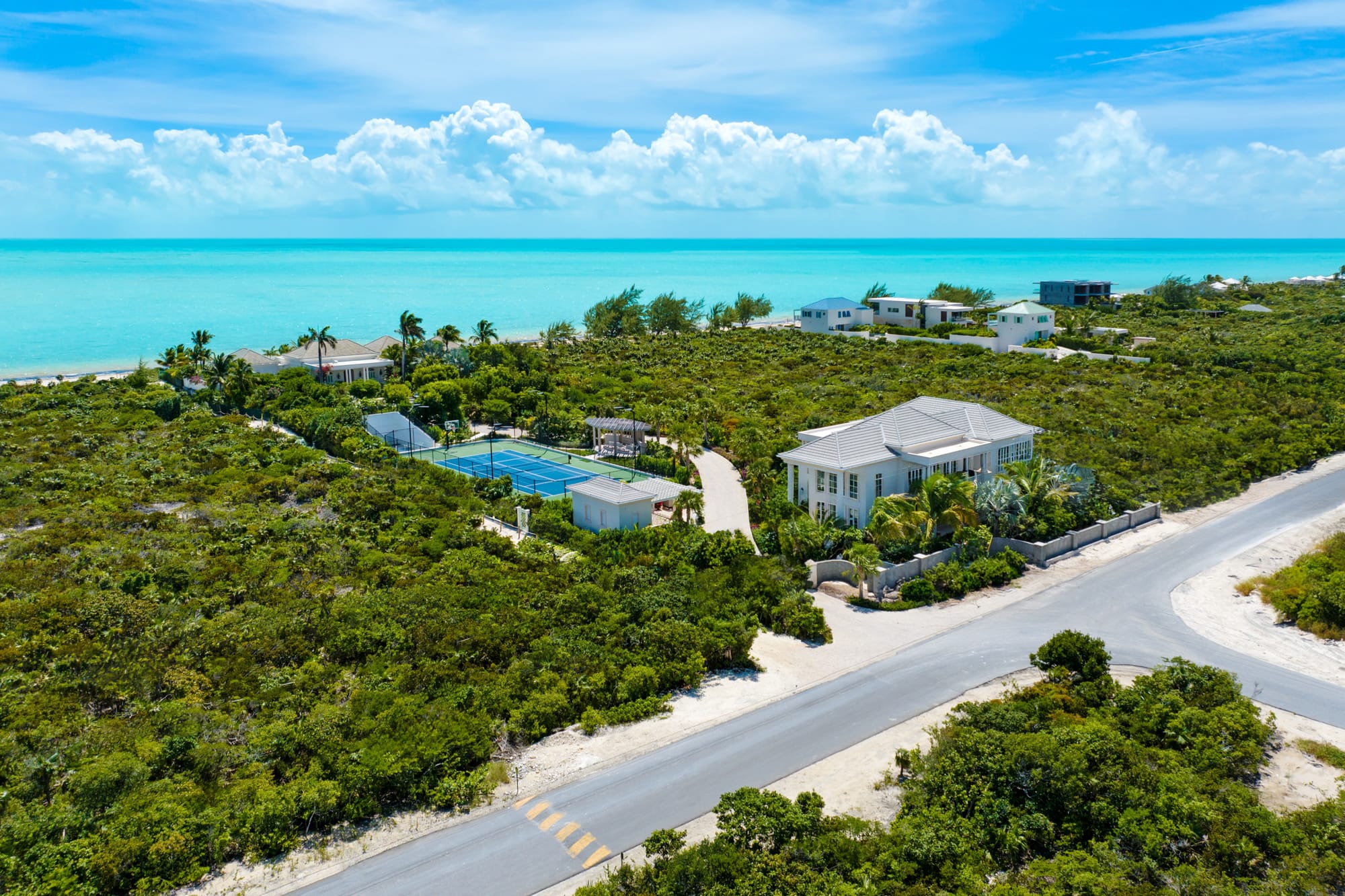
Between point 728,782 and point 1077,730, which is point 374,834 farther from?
point 1077,730

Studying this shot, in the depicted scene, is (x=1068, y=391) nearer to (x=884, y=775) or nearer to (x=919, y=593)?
(x=919, y=593)

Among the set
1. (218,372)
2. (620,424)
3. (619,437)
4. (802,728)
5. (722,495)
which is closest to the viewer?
(802,728)

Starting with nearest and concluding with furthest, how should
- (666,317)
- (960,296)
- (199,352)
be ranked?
1. (199,352)
2. (666,317)
3. (960,296)

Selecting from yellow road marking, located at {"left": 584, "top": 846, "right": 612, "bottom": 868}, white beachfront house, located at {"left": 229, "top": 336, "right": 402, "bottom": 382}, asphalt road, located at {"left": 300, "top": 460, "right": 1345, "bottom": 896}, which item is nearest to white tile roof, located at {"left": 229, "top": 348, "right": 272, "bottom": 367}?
white beachfront house, located at {"left": 229, "top": 336, "right": 402, "bottom": 382}

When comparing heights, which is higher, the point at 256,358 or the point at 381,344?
the point at 381,344

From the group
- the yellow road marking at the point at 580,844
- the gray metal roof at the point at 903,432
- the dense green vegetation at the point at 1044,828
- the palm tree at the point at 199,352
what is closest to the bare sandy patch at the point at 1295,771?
the dense green vegetation at the point at 1044,828

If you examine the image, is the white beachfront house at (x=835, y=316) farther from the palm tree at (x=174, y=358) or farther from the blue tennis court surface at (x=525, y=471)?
the palm tree at (x=174, y=358)

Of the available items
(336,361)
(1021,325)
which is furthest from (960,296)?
(336,361)
